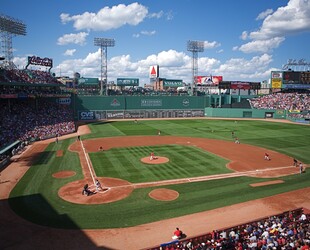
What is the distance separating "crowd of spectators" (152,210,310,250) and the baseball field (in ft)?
14.2

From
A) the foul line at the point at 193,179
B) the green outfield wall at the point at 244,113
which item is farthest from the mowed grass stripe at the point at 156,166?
the green outfield wall at the point at 244,113

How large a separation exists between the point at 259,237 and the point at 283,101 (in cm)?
7785

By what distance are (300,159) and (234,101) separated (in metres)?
61.1

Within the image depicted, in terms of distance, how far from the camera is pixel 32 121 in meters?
52.7

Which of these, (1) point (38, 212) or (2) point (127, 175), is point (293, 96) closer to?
(2) point (127, 175)

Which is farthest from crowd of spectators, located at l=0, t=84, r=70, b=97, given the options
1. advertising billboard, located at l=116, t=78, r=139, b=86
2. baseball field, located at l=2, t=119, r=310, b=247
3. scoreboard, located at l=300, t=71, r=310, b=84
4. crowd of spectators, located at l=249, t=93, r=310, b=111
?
scoreboard, located at l=300, t=71, r=310, b=84

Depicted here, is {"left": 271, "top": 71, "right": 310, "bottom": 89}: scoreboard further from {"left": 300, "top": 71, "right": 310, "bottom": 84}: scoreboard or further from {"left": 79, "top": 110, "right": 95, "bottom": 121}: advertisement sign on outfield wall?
{"left": 79, "top": 110, "right": 95, "bottom": 121}: advertisement sign on outfield wall

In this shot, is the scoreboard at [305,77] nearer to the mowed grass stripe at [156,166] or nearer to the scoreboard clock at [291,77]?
the scoreboard clock at [291,77]

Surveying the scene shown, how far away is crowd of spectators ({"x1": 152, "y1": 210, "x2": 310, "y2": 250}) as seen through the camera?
14.5m

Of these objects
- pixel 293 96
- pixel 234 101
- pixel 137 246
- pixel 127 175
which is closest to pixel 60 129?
pixel 127 175

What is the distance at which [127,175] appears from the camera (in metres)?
28.5

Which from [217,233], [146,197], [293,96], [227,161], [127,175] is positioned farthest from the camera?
[293,96]

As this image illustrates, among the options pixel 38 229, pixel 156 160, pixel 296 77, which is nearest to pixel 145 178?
pixel 156 160

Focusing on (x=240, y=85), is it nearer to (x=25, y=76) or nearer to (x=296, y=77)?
(x=296, y=77)
